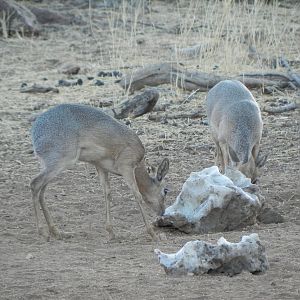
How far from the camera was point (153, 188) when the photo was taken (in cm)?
769

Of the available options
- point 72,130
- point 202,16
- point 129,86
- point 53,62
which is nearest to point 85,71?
point 53,62

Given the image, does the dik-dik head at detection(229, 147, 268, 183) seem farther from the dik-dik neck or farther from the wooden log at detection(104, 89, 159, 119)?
the wooden log at detection(104, 89, 159, 119)

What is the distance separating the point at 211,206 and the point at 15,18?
9829 mm

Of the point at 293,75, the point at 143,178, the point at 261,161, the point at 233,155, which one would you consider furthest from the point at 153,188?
the point at 293,75

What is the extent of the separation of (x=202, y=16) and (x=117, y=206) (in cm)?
918

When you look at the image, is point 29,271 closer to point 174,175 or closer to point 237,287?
point 237,287

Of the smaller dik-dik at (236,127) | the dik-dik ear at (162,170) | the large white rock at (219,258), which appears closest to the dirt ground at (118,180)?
the large white rock at (219,258)

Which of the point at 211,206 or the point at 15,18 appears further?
the point at 15,18

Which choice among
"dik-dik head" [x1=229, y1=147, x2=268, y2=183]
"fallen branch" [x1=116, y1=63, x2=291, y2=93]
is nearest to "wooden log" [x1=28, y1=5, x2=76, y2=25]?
"fallen branch" [x1=116, y1=63, x2=291, y2=93]

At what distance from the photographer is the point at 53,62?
14.6m

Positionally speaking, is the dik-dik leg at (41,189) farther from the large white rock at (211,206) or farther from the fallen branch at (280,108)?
the fallen branch at (280,108)

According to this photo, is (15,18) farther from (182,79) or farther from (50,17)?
(182,79)

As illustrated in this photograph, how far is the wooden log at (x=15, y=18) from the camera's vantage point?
1609cm

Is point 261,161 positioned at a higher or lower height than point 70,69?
higher
